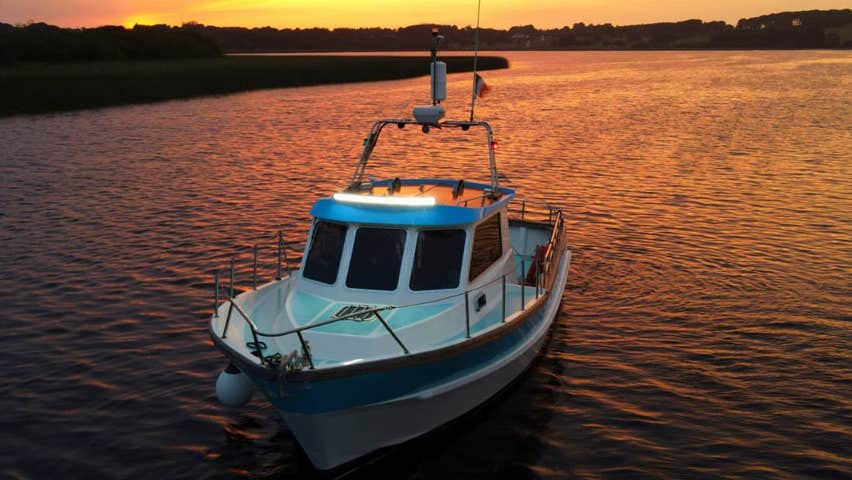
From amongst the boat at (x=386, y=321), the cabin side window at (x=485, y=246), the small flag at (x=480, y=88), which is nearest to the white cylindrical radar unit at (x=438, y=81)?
the boat at (x=386, y=321)

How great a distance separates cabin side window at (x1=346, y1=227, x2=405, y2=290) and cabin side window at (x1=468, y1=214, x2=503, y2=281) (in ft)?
4.09

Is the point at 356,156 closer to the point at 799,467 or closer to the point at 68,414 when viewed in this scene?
the point at 68,414

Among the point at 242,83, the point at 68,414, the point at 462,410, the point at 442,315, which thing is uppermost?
the point at 242,83

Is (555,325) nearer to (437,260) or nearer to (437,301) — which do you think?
(437,260)

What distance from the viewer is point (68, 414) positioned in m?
11.9

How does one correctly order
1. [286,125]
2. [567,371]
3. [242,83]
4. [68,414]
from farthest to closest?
[242,83]
[286,125]
[567,371]
[68,414]

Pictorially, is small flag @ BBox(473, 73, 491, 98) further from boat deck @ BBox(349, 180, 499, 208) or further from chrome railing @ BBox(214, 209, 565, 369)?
chrome railing @ BBox(214, 209, 565, 369)

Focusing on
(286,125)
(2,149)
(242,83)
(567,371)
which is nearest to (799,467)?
(567,371)

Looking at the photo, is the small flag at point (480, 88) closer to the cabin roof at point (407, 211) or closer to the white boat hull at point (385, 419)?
the cabin roof at point (407, 211)

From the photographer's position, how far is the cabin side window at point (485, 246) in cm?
1168

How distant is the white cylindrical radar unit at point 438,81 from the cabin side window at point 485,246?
8.44 feet

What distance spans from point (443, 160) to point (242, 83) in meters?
51.1

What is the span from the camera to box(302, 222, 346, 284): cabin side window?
11.5m

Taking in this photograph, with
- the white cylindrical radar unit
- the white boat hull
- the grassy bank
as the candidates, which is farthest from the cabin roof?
the grassy bank
